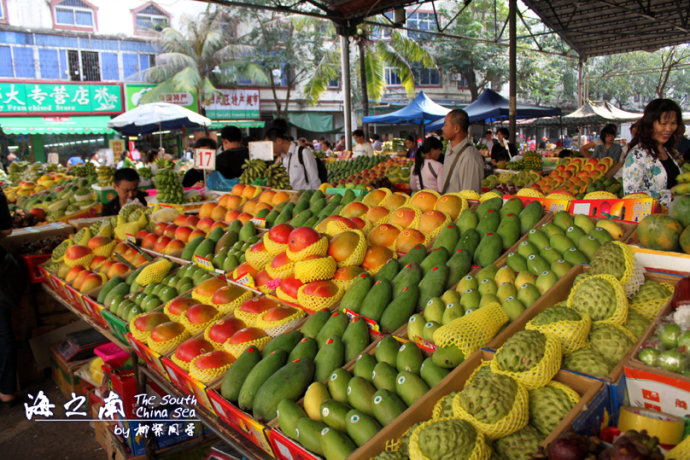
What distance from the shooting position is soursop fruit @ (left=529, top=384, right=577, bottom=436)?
132 cm

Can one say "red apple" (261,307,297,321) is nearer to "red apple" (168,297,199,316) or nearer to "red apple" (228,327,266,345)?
"red apple" (228,327,266,345)

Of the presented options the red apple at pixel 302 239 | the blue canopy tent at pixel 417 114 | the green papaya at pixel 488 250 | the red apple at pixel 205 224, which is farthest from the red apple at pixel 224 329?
the blue canopy tent at pixel 417 114

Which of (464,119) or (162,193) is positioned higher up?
(464,119)

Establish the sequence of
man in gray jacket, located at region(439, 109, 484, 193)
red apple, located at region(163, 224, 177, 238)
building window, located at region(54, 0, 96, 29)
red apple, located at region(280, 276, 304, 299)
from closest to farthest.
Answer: red apple, located at region(280, 276, 304, 299)
red apple, located at region(163, 224, 177, 238)
man in gray jacket, located at region(439, 109, 484, 193)
building window, located at region(54, 0, 96, 29)

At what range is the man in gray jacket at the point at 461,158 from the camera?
13.5ft

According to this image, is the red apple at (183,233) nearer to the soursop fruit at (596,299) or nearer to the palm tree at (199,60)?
the soursop fruit at (596,299)

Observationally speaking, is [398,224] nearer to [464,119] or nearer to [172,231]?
[464,119]

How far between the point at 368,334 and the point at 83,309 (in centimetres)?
255

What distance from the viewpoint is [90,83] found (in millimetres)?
19953

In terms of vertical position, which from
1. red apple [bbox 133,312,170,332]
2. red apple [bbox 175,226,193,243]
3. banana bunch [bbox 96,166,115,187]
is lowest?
red apple [bbox 133,312,170,332]

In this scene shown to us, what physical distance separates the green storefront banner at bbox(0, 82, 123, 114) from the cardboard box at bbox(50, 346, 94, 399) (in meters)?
18.6

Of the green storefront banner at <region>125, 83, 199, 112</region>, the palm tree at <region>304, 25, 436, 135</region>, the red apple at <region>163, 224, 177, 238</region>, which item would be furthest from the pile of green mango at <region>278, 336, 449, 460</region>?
the green storefront banner at <region>125, 83, 199, 112</region>

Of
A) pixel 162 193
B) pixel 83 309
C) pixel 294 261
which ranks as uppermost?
pixel 162 193

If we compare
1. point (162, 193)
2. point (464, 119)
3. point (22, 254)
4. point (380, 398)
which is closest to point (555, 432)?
point (380, 398)
